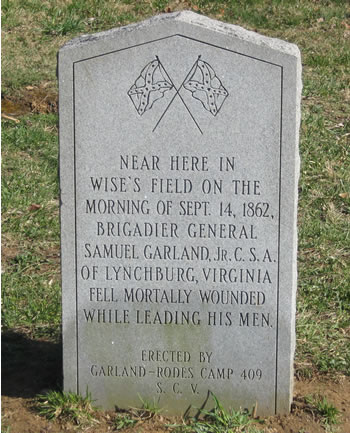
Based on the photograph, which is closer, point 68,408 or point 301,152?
point 68,408

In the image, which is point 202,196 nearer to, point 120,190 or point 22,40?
point 120,190

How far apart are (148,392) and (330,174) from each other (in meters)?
3.12

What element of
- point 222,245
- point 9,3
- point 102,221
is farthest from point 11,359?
point 9,3

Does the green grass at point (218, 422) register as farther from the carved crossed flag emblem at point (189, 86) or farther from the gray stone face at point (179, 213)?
the carved crossed flag emblem at point (189, 86)

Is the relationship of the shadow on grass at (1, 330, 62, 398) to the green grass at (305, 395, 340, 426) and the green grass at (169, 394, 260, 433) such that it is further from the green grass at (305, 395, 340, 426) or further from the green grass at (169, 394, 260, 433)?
the green grass at (305, 395, 340, 426)

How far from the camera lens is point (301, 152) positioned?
7.09 meters

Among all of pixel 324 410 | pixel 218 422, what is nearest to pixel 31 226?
pixel 218 422

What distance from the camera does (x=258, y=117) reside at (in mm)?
3896

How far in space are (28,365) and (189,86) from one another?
5.89 ft

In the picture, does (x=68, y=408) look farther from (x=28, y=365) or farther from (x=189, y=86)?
(x=189, y=86)

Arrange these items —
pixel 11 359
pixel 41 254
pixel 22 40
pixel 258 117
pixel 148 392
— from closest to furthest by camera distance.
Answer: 1. pixel 258 117
2. pixel 148 392
3. pixel 11 359
4. pixel 41 254
5. pixel 22 40

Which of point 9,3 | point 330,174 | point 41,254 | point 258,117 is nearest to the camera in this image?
point 258,117

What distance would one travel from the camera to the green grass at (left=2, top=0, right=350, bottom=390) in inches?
201

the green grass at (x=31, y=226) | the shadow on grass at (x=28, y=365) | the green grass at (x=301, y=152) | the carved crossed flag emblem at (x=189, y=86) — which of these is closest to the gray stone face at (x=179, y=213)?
the carved crossed flag emblem at (x=189, y=86)
